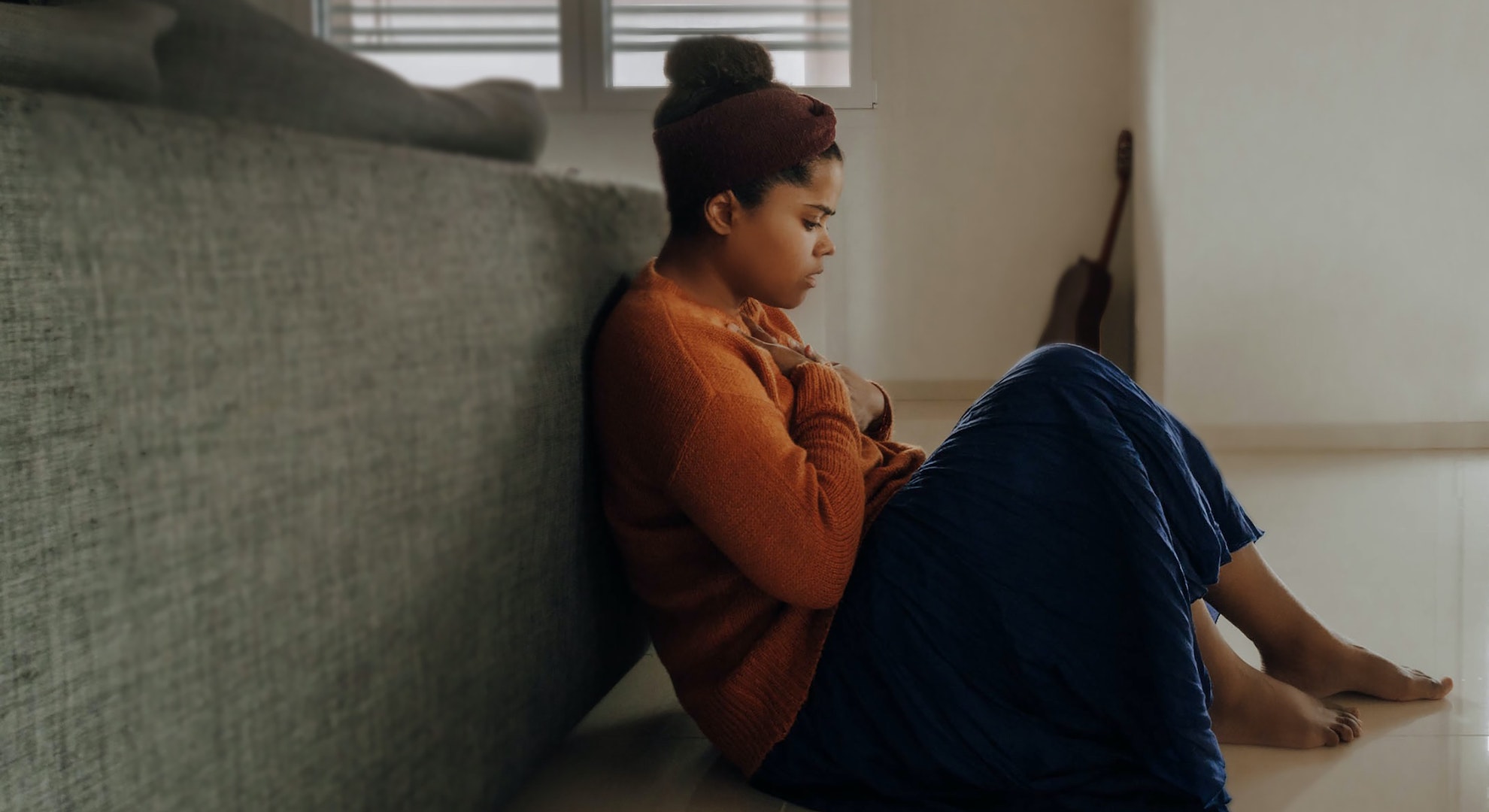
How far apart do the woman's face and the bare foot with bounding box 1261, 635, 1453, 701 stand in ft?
1.97

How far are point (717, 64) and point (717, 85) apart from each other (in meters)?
0.02

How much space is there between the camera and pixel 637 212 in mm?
1215

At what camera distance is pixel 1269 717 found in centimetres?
110

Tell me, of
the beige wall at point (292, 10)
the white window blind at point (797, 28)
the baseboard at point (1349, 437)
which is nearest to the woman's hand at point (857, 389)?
the beige wall at point (292, 10)

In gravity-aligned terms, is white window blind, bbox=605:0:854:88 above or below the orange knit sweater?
above

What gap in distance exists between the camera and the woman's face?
1041 mm

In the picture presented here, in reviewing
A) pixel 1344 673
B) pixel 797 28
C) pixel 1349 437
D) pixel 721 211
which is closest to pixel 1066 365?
pixel 721 211

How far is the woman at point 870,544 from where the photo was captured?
0.92m

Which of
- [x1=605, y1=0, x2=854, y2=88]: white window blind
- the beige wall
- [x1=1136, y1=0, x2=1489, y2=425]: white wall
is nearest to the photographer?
the beige wall

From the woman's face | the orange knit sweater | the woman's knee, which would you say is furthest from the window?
the woman's knee

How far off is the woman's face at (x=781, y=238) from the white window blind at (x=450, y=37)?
477 millimetres

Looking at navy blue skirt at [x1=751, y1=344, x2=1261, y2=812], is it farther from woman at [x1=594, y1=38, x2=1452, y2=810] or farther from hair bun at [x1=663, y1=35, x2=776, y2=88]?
hair bun at [x1=663, y1=35, x2=776, y2=88]

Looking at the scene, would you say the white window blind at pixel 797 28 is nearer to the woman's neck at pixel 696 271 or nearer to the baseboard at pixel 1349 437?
the baseboard at pixel 1349 437

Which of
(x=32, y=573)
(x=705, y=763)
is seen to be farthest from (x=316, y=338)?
(x=705, y=763)
